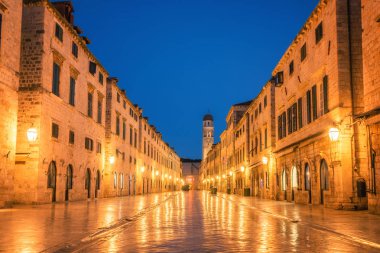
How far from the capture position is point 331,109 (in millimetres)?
22172

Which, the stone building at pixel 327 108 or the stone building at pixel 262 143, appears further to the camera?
the stone building at pixel 262 143

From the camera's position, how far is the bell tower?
140 m

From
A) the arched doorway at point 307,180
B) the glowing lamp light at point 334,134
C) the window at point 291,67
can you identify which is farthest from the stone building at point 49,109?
the arched doorway at point 307,180

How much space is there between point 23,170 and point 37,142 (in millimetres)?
1742

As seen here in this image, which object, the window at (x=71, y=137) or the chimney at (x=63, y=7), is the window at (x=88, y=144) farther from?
the chimney at (x=63, y=7)

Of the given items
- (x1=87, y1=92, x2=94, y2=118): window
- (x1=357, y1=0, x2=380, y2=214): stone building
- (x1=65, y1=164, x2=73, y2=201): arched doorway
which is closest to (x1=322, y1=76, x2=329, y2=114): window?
(x1=357, y1=0, x2=380, y2=214): stone building

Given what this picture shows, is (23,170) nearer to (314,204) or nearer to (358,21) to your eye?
(314,204)

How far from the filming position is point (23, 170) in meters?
25.2

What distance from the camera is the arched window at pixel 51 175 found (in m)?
27.2

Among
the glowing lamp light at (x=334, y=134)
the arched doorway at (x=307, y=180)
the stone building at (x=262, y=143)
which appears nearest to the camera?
the glowing lamp light at (x=334, y=134)

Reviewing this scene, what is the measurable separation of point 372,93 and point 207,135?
125m

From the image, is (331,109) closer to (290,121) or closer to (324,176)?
(324,176)

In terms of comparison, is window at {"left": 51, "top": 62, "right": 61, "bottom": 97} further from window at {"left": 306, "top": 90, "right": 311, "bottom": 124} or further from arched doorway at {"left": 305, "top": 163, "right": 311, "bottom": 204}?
arched doorway at {"left": 305, "top": 163, "right": 311, "bottom": 204}

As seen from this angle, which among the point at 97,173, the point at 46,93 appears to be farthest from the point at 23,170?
the point at 97,173
